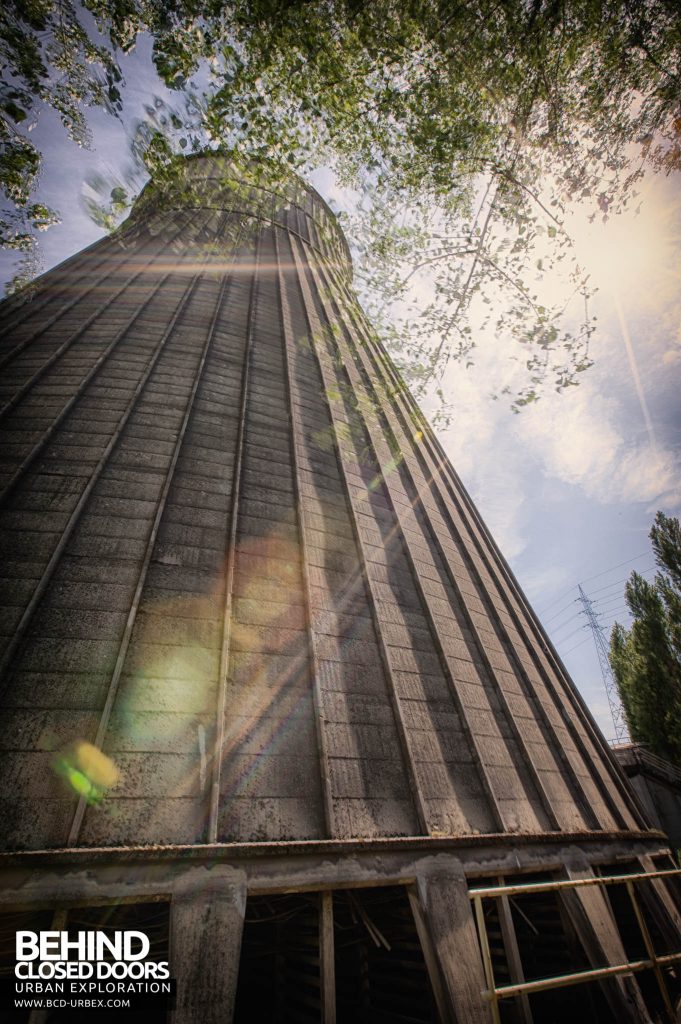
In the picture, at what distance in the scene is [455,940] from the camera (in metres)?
3.64

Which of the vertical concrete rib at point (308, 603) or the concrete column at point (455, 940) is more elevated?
the vertical concrete rib at point (308, 603)

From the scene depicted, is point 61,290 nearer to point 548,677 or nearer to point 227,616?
point 227,616

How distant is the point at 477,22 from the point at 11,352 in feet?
30.6

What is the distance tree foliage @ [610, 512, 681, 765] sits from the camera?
1912cm

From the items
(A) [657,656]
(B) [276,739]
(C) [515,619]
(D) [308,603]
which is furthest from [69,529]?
(A) [657,656]

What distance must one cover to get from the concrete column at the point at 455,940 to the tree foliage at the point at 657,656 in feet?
67.4

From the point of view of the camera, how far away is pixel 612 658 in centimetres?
2644

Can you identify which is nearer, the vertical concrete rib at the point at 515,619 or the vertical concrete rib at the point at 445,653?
the vertical concrete rib at the point at 445,653

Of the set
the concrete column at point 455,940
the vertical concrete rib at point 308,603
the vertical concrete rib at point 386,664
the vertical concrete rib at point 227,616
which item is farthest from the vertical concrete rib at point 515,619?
the vertical concrete rib at point 227,616

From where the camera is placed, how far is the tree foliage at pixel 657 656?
62.7ft

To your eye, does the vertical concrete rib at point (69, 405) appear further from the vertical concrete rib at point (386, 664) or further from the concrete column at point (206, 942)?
the concrete column at point (206, 942)

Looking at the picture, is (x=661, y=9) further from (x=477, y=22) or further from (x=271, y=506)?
(x=271, y=506)

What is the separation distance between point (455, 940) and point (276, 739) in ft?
7.27

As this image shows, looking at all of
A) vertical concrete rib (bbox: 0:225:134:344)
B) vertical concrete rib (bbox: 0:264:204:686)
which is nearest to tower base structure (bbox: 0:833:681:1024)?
vertical concrete rib (bbox: 0:264:204:686)
